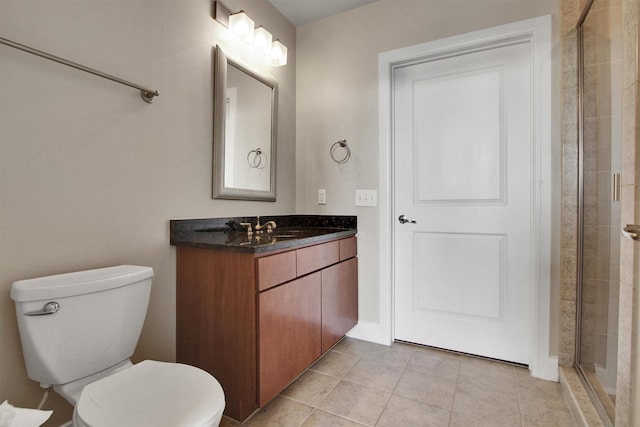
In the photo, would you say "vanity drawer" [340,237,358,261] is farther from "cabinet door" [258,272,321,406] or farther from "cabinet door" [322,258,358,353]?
"cabinet door" [258,272,321,406]

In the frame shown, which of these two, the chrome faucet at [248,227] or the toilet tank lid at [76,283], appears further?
the chrome faucet at [248,227]

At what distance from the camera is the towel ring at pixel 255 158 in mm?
2125

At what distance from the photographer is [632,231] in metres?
1.00

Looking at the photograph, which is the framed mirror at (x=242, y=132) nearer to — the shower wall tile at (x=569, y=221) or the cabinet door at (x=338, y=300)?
the cabinet door at (x=338, y=300)

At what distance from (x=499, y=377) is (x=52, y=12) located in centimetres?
274

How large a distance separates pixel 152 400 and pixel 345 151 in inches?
75.5

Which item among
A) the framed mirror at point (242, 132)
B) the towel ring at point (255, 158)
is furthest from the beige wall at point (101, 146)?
the towel ring at point (255, 158)

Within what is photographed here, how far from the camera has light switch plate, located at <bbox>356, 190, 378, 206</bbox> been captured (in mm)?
2279

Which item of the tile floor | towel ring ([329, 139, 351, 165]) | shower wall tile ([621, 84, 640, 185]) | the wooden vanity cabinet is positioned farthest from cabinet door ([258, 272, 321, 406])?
shower wall tile ([621, 84, 640, 185])

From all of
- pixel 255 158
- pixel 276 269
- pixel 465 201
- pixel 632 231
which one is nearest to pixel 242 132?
pixel 255 158

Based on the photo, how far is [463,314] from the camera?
6.92 feet

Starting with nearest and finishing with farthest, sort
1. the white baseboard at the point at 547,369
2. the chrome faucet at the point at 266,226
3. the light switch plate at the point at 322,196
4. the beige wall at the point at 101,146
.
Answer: the beige wall at the point at 101,146 < the white baseboard at the point at 547,369 < the chrome faucet at the point at 266,226 < the light switch plate at the point at 322,196

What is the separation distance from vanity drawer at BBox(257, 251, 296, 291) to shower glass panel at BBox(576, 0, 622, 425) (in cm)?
138

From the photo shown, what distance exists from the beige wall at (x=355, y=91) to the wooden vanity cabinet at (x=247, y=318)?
67 cm
